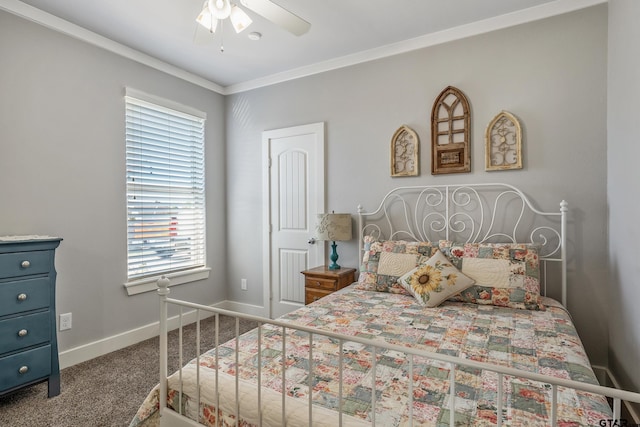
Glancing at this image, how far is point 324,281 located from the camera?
3004 mm

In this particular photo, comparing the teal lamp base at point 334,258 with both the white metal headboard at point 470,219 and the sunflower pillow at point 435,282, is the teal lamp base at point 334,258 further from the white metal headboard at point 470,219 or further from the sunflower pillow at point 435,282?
the sunflower pillow at point 435,282

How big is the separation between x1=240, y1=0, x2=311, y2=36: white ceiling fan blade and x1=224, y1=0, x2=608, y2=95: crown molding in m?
1.31

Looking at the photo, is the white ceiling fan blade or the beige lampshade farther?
the beige lampshade

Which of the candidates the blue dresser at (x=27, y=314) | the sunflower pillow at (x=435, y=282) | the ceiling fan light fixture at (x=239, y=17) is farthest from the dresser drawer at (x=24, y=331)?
the sunflower pillow at (x=435, y=282)

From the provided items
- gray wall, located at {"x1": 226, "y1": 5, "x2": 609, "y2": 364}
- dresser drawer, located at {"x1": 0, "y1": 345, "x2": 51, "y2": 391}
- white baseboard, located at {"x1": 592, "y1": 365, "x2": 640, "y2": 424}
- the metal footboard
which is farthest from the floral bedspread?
dresser drawer, located at {"x1": 0, "y1": 345, "x2": 51, "y2": 391}

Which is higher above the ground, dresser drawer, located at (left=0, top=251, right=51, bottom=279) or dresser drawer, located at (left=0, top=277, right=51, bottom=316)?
dresser drawer, located at (left=0, top=251, right=51, bottom=279)

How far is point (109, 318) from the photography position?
2.94 metres

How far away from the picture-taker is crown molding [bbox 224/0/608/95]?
2.45 metres

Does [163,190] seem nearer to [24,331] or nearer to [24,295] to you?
[24,295]

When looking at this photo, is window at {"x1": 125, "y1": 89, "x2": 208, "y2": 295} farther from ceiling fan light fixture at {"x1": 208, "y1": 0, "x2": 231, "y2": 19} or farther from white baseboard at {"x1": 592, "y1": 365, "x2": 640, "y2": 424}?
white baseboard at {"x1": 592, "y1": 365, "x2": 640, "y2": 424}

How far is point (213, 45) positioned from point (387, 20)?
1493 millimetres

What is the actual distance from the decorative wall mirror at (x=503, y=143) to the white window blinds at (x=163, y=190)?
2.86 meters

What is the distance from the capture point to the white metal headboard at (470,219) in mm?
2498

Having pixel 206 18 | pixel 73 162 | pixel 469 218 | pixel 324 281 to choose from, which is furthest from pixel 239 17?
pixel 469 218
